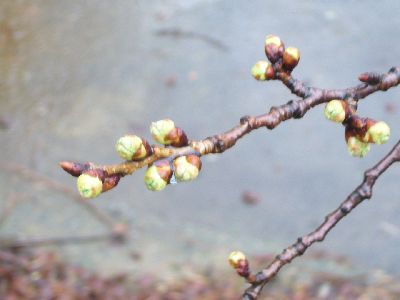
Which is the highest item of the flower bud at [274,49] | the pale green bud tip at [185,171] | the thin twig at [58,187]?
the thin twig at [58,187]

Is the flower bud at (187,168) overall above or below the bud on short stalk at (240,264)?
above

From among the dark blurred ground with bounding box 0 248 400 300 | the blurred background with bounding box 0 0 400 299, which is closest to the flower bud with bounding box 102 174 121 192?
the dark blurred ground with bounding box 0 248 400 300

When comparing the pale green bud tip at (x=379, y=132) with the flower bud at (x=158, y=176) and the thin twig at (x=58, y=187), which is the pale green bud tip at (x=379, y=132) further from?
Result: the thin twig at (x=58, y=187)

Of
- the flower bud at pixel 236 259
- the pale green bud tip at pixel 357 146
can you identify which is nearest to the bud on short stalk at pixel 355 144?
the pale green bud tip at pixel 357 146

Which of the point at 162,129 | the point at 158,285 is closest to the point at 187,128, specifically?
the point at 158,285

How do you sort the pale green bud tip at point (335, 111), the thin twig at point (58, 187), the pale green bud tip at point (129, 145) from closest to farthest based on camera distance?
1. the pale green bud tip at point (129, 145)
2. the pale green bud tip at point (335, 111)
3. the thin twig at point (58, 187)

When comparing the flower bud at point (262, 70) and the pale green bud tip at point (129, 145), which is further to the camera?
the flower bud at point (262, 70)

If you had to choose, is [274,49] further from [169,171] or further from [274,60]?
[169,171]
